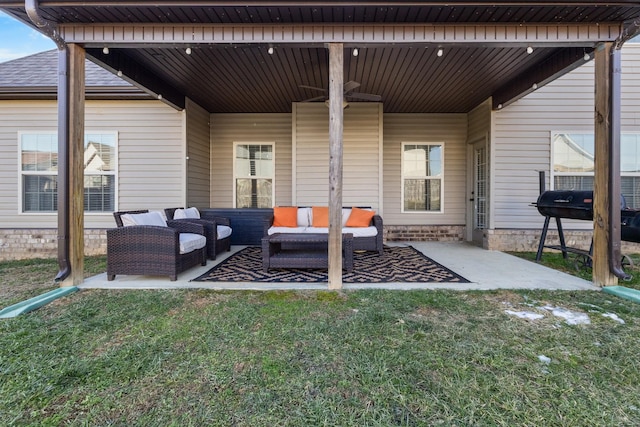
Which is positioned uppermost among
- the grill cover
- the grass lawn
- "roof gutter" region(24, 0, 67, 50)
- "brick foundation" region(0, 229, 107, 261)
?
"roof gutter" region(24, 0, 67, 50)

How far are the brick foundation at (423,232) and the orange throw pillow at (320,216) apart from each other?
2.09 meters

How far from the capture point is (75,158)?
370cm

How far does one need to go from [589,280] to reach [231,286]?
14.9 ft

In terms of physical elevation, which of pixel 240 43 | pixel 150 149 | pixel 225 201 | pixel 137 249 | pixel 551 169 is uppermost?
pixel 240 43

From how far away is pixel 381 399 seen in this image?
5.57ft

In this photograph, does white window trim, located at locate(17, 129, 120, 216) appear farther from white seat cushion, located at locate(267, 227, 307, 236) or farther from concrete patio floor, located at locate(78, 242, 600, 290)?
white seat cushion, located at locate(267, 227, 307, 236)

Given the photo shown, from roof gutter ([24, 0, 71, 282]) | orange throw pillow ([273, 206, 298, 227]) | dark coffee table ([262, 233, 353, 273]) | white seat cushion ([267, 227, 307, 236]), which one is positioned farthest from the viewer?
orange throw pillow ([273, 206, 298, 227])

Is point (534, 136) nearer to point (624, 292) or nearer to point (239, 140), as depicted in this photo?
point (624, 292)

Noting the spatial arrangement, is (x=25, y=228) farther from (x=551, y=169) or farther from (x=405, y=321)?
(x=551, y=169)

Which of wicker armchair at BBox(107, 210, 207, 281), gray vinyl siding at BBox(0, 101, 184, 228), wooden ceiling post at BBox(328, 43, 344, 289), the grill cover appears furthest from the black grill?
gray vinyl siding at BBox(0, 101, 184, 228)

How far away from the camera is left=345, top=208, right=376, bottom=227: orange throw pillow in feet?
19.9

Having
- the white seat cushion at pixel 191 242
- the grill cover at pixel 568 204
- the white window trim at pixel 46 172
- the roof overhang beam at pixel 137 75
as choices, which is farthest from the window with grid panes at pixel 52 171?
the grill cover at pixel 568 204

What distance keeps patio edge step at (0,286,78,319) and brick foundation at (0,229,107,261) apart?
3062mm

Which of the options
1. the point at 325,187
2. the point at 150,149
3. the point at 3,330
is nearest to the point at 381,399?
the point at 3,330
